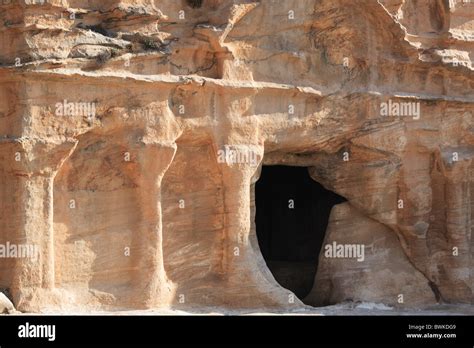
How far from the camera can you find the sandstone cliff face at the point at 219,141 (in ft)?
64.0

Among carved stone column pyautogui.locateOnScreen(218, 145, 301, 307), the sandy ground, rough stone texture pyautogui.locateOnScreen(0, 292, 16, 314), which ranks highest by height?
carved stone column pyautogui.locateOnScreen(218, 145, 301, 307)

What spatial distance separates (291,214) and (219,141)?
5428 millimetres

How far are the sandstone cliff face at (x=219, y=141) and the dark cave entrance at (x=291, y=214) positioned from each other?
2.58 metres

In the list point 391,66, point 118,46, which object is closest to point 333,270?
point 391,66

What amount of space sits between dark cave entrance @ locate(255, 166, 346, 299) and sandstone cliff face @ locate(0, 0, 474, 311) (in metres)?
2.58

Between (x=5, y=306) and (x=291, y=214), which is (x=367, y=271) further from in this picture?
(x=5, y=306)

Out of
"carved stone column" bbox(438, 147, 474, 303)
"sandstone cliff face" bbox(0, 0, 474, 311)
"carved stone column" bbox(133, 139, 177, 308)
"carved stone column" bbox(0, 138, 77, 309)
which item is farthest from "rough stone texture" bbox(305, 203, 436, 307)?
"carved stone column" bbox(0, 138, 77, 309)

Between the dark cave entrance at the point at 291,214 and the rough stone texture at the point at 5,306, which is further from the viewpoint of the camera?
the dark cave entrance at the point at 291,214

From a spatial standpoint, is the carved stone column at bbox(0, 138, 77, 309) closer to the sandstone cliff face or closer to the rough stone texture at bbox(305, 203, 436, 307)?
the sandstone cliff face

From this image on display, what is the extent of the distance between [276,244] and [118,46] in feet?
24.1

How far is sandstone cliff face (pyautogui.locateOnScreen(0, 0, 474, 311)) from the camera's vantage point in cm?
1952

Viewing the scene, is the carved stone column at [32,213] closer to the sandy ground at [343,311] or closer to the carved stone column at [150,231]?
the sandy ground at [343,311]

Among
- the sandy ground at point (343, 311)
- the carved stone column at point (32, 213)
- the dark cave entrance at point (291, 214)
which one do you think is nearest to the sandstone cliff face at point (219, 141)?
the carved stone column at point (32, 213)

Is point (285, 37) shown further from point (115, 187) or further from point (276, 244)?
point (276, 244)
